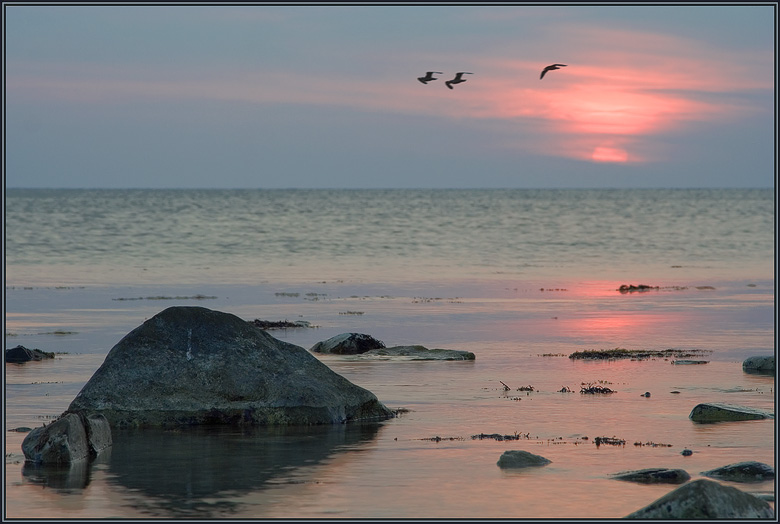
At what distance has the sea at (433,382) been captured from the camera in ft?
41.8

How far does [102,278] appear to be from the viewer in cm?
4834

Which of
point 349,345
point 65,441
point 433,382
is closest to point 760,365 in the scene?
point 433,382

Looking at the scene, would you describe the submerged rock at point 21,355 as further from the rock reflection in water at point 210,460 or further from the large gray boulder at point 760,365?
the large gray boulder at point 760,365

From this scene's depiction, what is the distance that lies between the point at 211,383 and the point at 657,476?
6905mm

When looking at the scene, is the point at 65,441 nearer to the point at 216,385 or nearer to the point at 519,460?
the point at 216,385

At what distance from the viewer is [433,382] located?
68.8ft

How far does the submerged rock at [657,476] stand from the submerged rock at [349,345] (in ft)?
39.1

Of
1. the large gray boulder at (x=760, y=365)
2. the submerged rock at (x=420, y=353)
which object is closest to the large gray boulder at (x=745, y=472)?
the large gray boulder at (x=760, y=365)

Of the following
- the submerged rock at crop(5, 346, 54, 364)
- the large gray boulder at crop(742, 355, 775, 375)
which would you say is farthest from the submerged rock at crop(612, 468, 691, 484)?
the submerged rock at crop(5, 346, 54, 364)

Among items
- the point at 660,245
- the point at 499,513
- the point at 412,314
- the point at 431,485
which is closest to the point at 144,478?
the point at 431,485

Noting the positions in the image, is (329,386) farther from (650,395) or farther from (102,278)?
(102,278)

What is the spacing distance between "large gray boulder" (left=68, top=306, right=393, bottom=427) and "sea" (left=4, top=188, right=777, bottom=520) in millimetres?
428

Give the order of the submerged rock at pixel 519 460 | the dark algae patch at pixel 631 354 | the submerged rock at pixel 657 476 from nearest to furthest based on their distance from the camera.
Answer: the submerged rock at pixel 657 476 < the submerged rock at pixel 519 460 < the dark algae patch at pixel 631 354

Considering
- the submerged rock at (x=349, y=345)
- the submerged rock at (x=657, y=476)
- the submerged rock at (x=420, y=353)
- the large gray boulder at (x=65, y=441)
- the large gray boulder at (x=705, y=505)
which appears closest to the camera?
the large gray boulder at (x=705, y=505)
